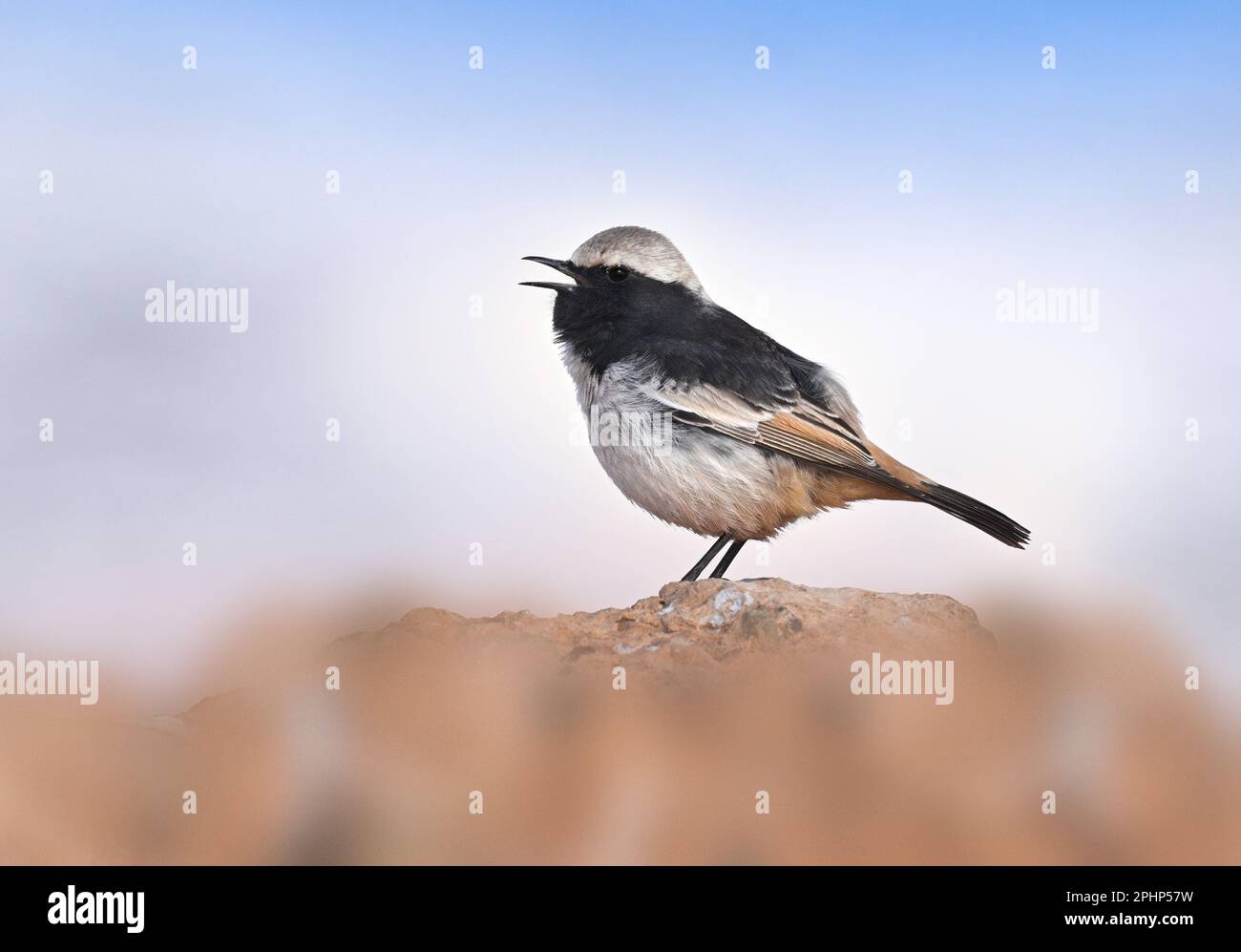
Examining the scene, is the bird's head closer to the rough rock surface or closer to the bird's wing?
the bird's wing

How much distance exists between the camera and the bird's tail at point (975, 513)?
7117 mm

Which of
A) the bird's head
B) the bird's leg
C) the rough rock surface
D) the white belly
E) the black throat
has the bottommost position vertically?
the rough rock surface

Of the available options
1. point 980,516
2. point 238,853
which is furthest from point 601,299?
point 238,853

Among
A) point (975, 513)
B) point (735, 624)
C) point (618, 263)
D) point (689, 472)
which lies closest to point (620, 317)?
point (618, 263)

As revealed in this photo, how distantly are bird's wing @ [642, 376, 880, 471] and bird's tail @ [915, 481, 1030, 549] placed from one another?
36cm

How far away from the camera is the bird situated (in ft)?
24.2

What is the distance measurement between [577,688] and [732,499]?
4.90 feet

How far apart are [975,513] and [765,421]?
1.28 metres

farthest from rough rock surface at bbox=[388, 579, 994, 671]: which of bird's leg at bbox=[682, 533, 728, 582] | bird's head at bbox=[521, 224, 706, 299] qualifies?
bird's head at bbox=[521, 224, 706, 299]

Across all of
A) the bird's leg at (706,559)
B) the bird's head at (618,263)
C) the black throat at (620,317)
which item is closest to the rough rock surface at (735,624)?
the bird's leg at (706,559)

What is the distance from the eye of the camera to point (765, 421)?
7.39 metres

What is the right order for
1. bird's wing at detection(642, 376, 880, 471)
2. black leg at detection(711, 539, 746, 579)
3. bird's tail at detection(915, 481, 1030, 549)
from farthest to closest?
black leg at detection(711, 539, 746, 579) → bird's wing at detection(642, 376, 880, 471) → bird's tail at detection(915, 481, 1030, 549)

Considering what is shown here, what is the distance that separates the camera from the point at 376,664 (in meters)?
6.94

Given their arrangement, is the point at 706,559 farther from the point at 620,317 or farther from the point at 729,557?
the point at 620,317
